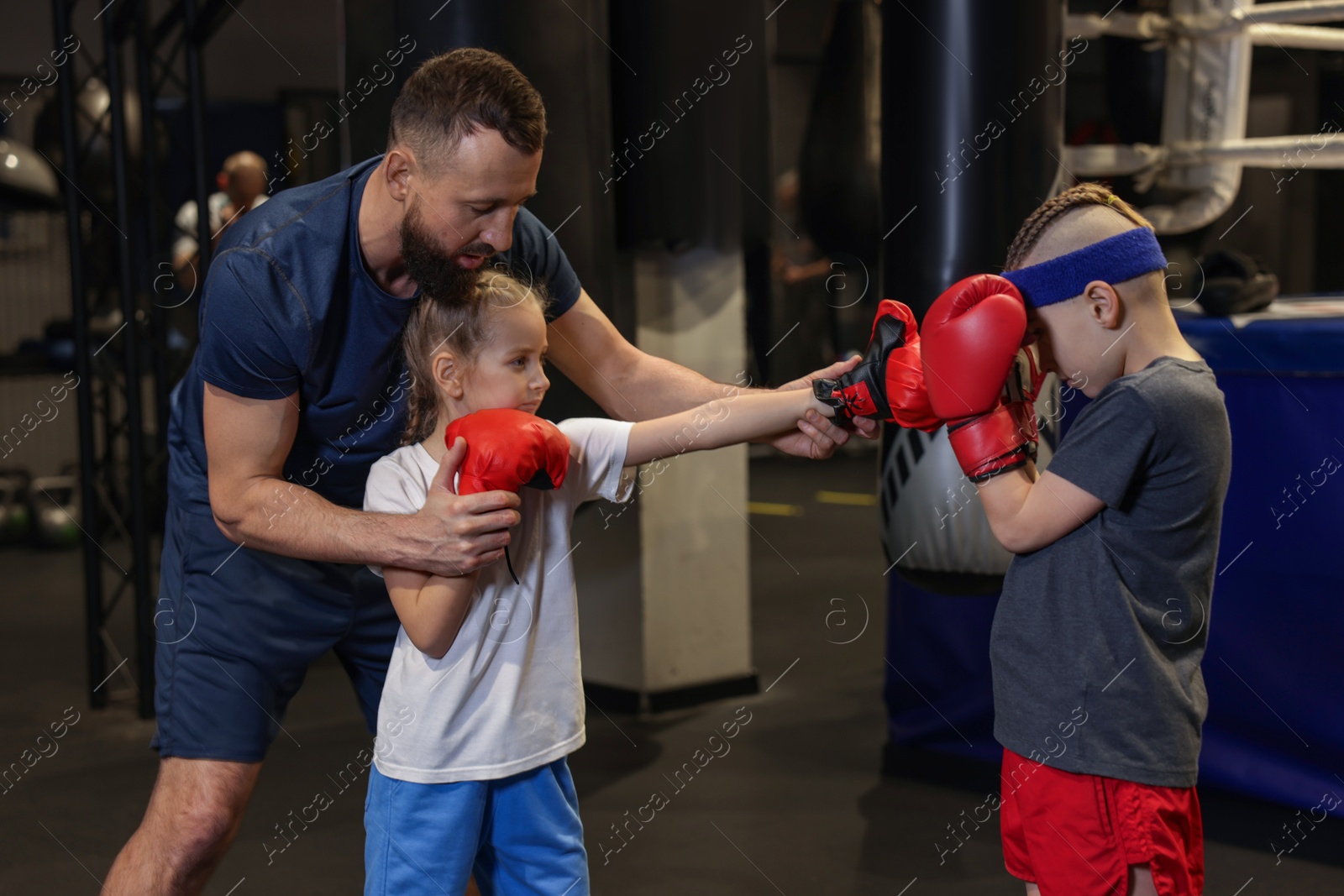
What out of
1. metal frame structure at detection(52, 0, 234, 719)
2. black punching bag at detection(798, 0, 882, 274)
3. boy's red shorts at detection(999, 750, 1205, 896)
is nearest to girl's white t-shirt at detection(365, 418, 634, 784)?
boy's red shorts at detection(999, 750, 1205, 896)

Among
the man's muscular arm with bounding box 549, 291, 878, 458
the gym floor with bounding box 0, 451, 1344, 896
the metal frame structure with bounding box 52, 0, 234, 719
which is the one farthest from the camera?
the metal frame structure with bounding box 52, 0, 234, 719

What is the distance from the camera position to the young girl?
53.9 inches

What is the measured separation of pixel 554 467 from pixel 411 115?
0.51 metres

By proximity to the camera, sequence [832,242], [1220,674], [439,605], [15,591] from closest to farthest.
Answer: [439,605] < [1220,674] < [832,242] < [15,591]

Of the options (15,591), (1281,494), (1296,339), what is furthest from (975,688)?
(15,591)

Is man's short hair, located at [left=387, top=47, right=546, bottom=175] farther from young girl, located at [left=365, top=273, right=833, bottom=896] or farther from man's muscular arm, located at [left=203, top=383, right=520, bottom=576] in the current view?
man's muscular arm, located at [left=203, top=383, right=520, bottom=576]

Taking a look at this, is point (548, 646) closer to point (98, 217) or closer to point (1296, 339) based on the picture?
point (1296, 339)

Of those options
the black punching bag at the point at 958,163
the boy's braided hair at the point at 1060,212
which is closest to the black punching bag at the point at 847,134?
the black punching bag at the point at 958,163

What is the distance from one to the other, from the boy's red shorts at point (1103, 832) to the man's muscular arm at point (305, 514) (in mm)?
694

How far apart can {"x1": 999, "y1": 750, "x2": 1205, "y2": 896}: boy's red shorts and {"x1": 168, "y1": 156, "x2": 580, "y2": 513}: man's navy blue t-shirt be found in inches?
37.9

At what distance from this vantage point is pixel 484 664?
1.38 meters

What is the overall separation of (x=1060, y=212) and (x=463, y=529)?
78 centimetres

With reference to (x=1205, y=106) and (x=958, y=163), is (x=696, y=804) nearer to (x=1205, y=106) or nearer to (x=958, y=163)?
(x=958, y=163)

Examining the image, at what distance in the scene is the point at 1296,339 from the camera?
93.9 inches
